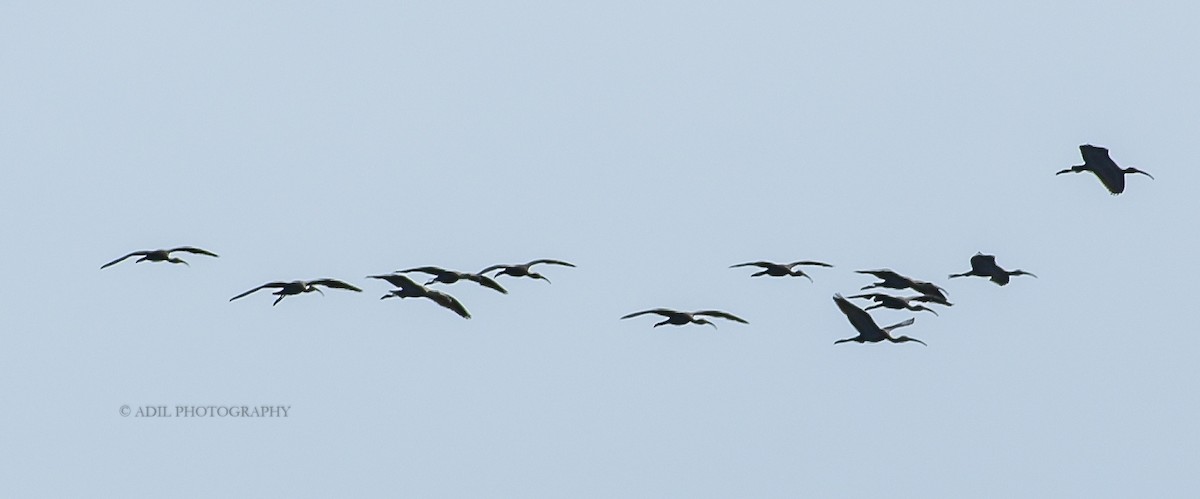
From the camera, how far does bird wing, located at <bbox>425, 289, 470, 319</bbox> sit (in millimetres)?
62281

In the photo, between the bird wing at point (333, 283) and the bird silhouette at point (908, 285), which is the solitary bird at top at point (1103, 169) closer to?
the bird silhouette at point (908, 285)

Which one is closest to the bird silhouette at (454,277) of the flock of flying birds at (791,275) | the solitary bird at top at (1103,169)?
the flock of flying birds at (791,275)

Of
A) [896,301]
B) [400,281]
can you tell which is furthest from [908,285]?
[400,281]

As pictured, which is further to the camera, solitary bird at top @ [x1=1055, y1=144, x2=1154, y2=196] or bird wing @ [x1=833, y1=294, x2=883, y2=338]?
solitary bird at top @ [x1=1055, y1=144, x2=1154, y2=196]

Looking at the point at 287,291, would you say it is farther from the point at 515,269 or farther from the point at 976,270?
the point at 976,270

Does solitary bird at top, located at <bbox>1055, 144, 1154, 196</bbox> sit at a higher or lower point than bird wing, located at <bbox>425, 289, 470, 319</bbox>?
higher

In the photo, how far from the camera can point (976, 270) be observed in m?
65.8

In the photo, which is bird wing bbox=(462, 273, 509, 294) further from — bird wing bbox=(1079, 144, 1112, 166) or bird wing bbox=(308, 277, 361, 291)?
bird wing bbox=(1079, 144, 1112, 166)

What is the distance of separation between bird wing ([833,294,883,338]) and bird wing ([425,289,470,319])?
1031 cm

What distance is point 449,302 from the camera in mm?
62312

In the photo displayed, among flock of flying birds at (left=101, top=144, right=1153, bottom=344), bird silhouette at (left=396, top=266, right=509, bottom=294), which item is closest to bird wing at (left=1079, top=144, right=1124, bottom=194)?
flock of flying birds at (left=101, top=144, right=1153, bottom=344)

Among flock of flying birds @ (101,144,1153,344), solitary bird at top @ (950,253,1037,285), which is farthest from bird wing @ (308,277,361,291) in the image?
solitary bird at top @ (950,253,1037,285)

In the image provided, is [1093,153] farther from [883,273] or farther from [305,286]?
[305,286]

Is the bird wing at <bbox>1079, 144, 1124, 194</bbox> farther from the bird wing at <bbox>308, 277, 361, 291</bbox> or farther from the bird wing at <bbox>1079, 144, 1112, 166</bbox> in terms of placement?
the bird wing at <bbox>308, 277, 361, 291</bbox>
